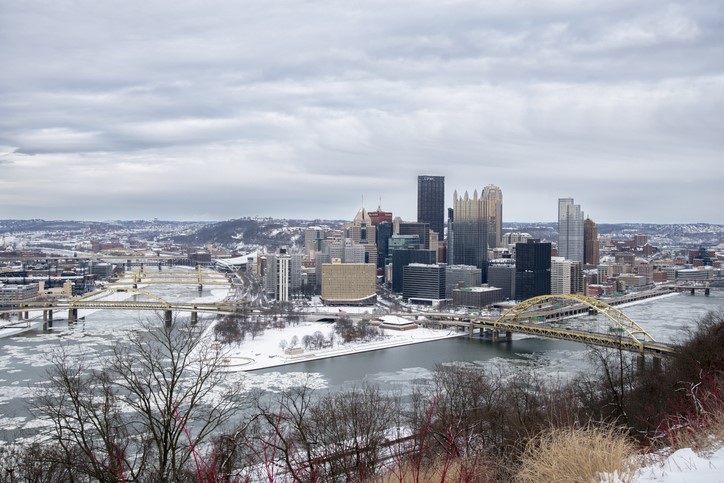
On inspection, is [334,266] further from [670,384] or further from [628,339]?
[670,384]

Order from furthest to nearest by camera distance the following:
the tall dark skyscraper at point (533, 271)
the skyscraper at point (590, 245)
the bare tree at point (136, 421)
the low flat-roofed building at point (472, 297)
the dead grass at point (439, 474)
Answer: the skyscraper at point (590, 245) → the tall dark skyscraper at point (533, 271) → the low flat-roofed building at point (472, 297) → the bare tree at point (136, 421) → the dead grass at point (439, 474)

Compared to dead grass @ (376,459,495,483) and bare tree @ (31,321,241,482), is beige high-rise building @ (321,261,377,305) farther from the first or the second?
dead grass @ (376,459,495,483)

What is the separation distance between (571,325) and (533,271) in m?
12.2

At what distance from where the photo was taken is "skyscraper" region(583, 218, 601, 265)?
186 ft

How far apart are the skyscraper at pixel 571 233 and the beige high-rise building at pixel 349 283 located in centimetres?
2755

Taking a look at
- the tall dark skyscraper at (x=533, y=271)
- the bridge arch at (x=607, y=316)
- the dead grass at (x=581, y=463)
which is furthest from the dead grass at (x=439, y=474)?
the tall dark skyscraper at (x=533, y=271)

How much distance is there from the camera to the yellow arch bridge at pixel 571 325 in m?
16.9

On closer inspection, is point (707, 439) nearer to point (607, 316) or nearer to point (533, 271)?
point (607, 316)

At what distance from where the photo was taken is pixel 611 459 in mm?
2459

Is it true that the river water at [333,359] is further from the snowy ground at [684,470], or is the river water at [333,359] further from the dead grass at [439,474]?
the snowy ground at [684,470]

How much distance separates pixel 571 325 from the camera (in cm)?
2528

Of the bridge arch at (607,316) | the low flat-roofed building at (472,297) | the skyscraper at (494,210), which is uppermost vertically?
the skyscraper at (494,210)

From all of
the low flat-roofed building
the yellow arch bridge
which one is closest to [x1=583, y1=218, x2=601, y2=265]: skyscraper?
the low flat-roofed building

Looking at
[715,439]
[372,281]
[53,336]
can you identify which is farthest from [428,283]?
[715,439]
